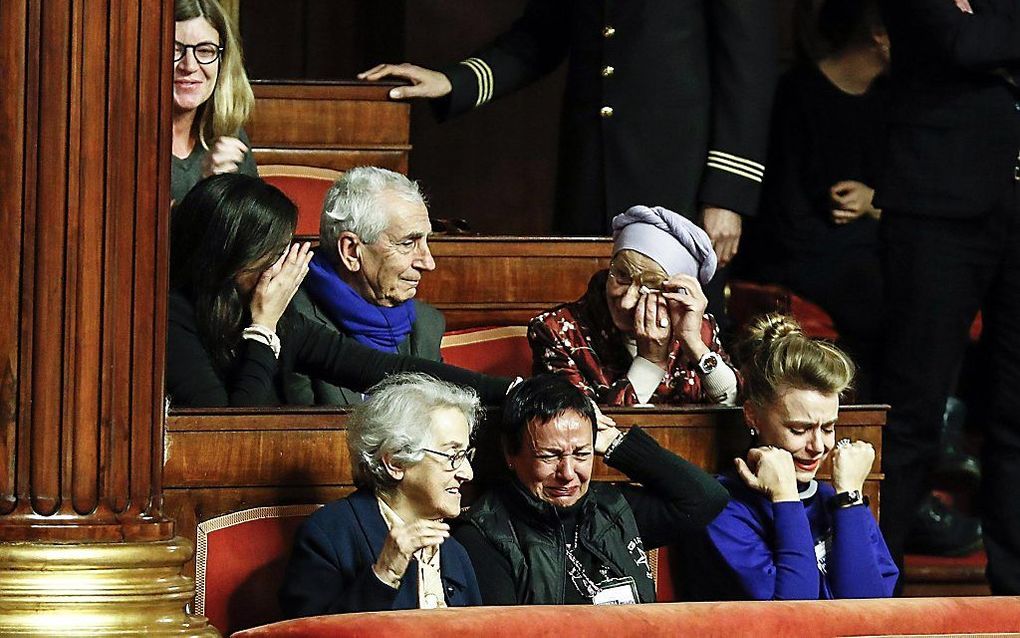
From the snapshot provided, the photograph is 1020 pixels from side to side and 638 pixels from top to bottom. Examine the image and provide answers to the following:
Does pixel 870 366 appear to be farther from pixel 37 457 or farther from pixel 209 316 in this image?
pixel 37 457

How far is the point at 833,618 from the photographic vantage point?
212cm

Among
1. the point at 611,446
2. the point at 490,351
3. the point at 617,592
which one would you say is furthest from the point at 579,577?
the point at 490,351

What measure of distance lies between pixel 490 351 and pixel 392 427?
1.10 m

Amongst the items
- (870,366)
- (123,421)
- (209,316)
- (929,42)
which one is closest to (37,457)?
(123,421)

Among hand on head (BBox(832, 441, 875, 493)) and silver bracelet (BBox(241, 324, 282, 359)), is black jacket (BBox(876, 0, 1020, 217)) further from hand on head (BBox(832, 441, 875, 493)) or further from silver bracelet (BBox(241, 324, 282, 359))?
silver bracelet (BBox(241, 324, 282, 359))

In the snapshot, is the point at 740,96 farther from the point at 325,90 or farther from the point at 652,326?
the point at 325,90

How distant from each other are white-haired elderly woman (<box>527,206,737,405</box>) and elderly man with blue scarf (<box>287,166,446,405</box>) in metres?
0.25

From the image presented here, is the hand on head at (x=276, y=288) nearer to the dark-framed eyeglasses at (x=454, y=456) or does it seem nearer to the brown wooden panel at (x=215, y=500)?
the brown wooden panel at (x=215, y=500)

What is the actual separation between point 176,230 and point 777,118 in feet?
6.46

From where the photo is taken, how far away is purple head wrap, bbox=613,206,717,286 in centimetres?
327

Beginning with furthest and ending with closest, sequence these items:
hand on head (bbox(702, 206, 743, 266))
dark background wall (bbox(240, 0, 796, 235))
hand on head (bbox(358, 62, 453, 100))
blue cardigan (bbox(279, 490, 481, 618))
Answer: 1. dark background wall (bbox(240, 0, 796, 235))
2. hand on head (bbox(358, 62, 453, 100))
3. hand on head (bbox(702, 206, 743, 266))
4. blue cardigan (bbox(279, 490, 481, 618))

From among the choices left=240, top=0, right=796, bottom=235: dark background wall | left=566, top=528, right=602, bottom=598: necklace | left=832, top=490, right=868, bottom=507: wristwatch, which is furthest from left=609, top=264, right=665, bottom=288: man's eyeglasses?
left=240, top=0, right=796, bottom=235: dark background wall

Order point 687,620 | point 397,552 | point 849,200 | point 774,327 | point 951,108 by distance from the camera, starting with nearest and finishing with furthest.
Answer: point 687,620 < point 397,552 < point 774,327 < point 951,108 < point 849,200

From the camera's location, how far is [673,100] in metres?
3.88
